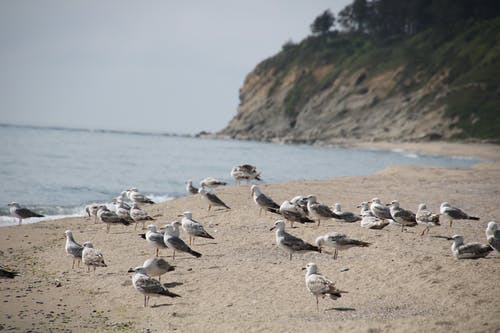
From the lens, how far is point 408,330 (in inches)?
337

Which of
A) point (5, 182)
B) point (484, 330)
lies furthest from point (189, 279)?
point (5, 182)

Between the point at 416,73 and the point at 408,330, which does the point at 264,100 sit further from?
the point at 408,330

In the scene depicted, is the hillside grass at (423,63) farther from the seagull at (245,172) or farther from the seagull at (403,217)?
the seagull at (403,217)

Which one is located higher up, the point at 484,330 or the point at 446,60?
the point at 446,60

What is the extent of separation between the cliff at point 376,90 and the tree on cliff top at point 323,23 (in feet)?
6.40

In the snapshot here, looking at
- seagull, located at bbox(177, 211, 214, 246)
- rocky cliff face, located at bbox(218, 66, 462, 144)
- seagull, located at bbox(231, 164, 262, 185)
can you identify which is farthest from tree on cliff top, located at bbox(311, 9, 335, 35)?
seagull, located at bbox(177, 211, 214, 246)

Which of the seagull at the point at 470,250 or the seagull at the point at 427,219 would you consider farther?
the seagull at the point at 427,219

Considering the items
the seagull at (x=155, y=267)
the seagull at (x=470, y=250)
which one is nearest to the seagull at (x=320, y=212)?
the seagull at (x=470, y=250)

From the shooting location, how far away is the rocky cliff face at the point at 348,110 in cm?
8012

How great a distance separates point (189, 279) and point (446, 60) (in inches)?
3309

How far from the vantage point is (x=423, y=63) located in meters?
92.7

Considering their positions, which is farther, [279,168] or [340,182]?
[279,168]

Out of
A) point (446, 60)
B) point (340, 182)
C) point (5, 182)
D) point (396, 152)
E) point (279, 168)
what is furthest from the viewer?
point (446, 60)

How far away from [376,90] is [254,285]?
8615 centimetres
